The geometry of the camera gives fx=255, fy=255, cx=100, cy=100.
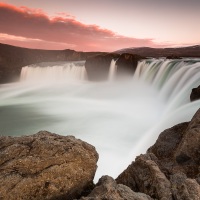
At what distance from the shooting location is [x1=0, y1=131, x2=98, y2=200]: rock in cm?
393

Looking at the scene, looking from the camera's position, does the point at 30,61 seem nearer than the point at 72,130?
No

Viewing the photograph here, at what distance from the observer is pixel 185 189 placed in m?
4.46

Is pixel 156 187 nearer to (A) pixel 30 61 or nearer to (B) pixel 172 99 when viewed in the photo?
(B) pixel 172 99

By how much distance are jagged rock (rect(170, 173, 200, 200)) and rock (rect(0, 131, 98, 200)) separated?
1.52 metres

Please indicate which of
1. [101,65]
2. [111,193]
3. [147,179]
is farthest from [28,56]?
[111,193]

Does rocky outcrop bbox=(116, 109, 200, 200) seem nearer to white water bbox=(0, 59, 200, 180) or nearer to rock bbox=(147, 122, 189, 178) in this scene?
rock bbox=(147, 122, 189, 178)

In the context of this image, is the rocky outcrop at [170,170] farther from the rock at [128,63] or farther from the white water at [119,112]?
the rock at [128,63]

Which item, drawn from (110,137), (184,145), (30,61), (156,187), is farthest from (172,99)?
(30,61)

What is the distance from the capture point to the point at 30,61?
7331 centimetres

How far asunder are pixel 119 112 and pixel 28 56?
55.5m

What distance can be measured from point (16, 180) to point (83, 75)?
42.7 meters

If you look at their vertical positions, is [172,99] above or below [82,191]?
below

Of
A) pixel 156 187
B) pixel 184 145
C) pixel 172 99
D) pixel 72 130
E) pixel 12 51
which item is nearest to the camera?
pixel 156 187

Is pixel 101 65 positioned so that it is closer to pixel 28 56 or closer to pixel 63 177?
pixel 63 177
